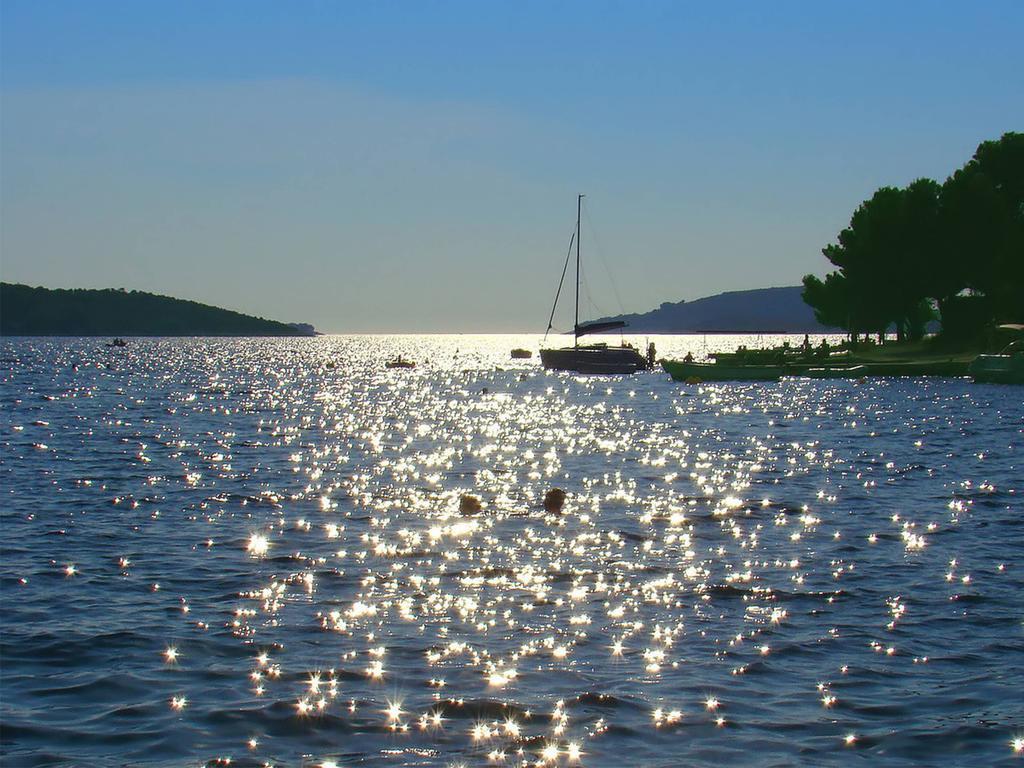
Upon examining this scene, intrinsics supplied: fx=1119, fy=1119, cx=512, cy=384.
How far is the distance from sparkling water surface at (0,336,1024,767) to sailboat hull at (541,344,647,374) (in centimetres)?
9108

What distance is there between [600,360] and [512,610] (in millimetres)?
119933

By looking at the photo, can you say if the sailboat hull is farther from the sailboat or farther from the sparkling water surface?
the sparkling water surface

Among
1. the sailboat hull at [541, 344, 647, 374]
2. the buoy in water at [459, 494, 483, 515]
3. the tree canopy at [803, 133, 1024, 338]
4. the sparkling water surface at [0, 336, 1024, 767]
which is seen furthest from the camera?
the sailboat hull at [541, 344, 647, 374]

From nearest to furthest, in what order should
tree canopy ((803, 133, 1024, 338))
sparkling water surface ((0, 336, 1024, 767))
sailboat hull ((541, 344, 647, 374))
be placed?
sparkling water surface ((0, 336, 1024, 767)) < tree canopy ((803, 133, 1024, 338)) < sailboat hull ((541, 344, 647, 374))

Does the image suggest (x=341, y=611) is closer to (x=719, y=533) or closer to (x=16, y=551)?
(x=16, y=551)

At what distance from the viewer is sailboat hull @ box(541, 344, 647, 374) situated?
13525cm

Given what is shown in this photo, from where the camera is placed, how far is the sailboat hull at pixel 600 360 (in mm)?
135250

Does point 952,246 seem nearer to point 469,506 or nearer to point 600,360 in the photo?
point 600,360

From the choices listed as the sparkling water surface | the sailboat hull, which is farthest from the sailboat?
the sparkling water surface

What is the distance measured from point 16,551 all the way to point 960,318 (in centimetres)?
11367

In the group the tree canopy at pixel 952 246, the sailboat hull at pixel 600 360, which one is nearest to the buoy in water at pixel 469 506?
the tree canopy at pixel 952 246

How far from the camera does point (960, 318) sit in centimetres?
11988

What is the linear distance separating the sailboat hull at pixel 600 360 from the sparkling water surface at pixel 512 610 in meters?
91.1

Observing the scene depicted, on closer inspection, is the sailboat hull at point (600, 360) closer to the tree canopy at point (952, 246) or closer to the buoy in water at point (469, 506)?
the tree canopy at point (952, 246)
